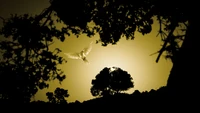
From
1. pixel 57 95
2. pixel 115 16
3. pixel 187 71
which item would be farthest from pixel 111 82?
pixel 187 71

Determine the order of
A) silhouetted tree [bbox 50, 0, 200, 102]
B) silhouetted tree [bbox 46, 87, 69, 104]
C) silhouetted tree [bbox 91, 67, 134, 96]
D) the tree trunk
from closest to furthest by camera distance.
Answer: the tree trunk, silhouetted tree [bbox 50, 0, 200, 102], silhouetted tree [bbox 46, 87, 69, 104], silhouetted tree [bbox 91, 67, 134, 96]

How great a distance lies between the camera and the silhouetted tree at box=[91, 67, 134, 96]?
132ft

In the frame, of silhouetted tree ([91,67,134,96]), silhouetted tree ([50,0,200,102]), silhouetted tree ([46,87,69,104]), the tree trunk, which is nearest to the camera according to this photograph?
the tree trunk

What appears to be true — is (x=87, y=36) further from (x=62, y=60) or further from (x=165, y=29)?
(x=165, y=29)

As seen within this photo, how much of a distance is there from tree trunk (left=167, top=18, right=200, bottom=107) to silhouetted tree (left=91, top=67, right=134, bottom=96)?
117 feet

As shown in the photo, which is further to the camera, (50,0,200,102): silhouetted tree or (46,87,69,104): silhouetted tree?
(46,87,69,104): silhouetted tree

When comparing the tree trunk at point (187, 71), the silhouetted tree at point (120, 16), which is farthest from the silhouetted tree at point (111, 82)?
the tree trunk at point (187, 71)

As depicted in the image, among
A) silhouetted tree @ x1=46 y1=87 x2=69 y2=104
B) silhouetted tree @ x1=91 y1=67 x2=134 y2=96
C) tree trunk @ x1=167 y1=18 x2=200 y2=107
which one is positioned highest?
silhouetted tree @ x1=91 y1=67 x2=134 y2=96

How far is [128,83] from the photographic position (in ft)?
131

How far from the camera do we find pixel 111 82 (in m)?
40.7

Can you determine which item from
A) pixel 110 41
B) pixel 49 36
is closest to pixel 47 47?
pixel 49 36

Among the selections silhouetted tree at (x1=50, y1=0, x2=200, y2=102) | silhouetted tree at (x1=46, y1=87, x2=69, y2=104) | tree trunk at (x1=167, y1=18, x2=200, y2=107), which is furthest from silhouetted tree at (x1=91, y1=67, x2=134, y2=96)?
tree trunk at (x1=167, y1=18, x2=200, y2=107)

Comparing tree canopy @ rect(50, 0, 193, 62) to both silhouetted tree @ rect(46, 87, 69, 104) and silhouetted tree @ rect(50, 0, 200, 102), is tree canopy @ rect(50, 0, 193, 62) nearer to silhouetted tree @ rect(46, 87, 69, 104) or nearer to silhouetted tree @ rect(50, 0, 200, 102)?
silhouetted tree @ rect(50, 0, 200, 102)

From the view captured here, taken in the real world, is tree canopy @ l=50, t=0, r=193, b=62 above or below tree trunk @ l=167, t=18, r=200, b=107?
above
